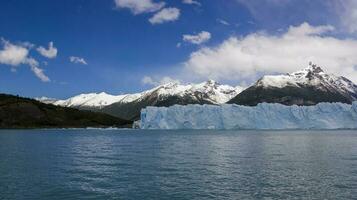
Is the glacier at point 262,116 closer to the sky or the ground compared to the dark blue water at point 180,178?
closer to the sky

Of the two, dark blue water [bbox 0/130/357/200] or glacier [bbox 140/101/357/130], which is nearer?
dark blue water [bbox 0/130/357/200]

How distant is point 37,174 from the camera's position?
1298 inches

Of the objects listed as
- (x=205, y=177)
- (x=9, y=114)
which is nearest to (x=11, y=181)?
(x=205, y=177)

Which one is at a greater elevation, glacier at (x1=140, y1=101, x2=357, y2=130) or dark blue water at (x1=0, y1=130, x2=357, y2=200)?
glacier at (x1=140, y1=101, x2=357, y2=130)

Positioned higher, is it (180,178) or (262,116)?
(262,116)

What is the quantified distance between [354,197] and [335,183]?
14.1ft

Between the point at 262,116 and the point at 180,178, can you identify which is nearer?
the point at 180,178

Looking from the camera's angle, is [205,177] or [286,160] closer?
[205,177]

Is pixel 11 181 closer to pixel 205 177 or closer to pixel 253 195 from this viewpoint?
pixel 205 177

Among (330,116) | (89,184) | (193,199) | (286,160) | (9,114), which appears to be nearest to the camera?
(193,199)

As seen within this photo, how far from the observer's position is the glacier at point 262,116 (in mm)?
122869

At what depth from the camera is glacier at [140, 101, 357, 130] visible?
123 metres

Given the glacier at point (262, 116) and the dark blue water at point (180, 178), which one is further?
the glacier at point (262, 116)

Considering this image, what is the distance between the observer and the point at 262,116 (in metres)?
126
